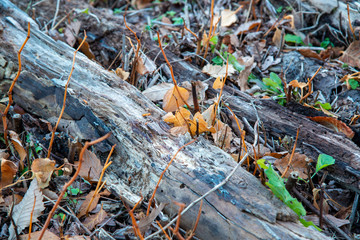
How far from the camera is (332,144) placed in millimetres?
2119

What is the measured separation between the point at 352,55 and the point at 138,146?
2.35 meters

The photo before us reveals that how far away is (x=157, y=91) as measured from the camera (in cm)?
257

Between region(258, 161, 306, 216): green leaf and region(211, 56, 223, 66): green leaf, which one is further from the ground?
region(211, 56, 223, 66): green leaf

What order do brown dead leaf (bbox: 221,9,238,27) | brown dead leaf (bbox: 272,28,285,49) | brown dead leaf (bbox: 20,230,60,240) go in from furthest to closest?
brown dead leaf (bbox: 221,9,238,27) < brown dead leaf (bbox: 272,28,285,49) < brown dead leaf (bbox: 20,230,60,240)

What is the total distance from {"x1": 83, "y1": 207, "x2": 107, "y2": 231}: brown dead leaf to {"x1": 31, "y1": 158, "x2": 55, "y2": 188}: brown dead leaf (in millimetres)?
364

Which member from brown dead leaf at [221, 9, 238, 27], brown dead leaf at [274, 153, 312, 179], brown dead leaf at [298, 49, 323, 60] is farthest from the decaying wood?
brown dead leaf at [221, 9, 238, 27]

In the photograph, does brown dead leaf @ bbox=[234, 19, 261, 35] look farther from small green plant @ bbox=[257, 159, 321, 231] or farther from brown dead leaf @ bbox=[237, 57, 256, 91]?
small green plant @ bbox=[257, 159, 321, 231]

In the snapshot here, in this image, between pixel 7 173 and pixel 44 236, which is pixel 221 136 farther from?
pixel 7 173

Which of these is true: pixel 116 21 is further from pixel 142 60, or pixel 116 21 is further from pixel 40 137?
pixel 40 137

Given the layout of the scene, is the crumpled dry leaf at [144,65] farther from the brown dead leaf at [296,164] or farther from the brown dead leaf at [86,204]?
the brown dead leaf at [296,164]

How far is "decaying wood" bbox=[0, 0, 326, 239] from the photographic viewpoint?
5.14 ft

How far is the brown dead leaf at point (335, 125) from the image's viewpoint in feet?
7.25

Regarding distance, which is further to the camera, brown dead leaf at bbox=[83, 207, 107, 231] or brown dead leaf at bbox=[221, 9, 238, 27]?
brown dead leaf at bbox=[221, 9, 238, 27]

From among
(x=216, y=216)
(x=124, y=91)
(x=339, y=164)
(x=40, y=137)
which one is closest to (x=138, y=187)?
(x=216, y=216)
